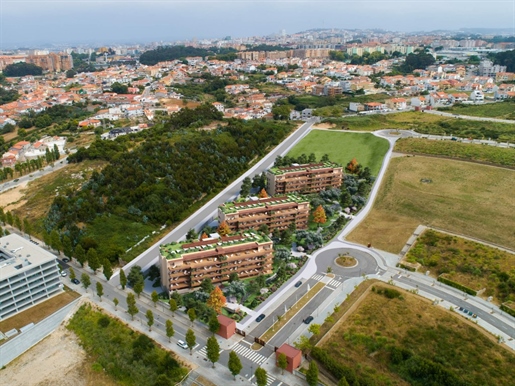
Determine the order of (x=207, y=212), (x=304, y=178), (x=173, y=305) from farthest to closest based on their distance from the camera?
(x=304, y=178)
(x=207, y=212)
(x=173, y=305)

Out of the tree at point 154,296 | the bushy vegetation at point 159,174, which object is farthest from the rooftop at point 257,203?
the tree at point 154,296

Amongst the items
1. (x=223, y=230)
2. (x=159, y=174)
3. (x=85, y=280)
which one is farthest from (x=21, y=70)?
(x=85, y=280)

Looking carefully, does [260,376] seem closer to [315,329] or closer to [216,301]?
[315,329]

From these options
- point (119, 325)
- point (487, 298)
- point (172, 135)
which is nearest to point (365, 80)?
point (172, 135)

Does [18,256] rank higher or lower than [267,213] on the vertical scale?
higher

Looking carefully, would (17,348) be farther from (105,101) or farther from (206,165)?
(105,101)

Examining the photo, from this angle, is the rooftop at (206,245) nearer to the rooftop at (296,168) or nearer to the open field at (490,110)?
the rooftop at (296,168)

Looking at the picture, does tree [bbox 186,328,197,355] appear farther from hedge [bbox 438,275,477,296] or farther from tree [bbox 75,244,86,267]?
hedge [bbox 438,275,477,296]
